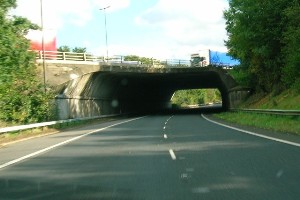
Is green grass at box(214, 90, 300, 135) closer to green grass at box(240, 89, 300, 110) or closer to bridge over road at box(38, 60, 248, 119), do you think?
green grass at box(240, 89, 300, 110)

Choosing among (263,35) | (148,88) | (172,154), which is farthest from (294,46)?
(148,88)

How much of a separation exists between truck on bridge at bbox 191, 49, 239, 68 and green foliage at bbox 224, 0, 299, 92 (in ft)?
40.4

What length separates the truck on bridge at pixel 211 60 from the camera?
56.4 meters

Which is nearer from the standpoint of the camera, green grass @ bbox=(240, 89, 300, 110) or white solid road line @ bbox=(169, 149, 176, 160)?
white solid road line @ bbox=(169, 149, 176, 160)

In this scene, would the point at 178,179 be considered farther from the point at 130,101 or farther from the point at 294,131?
the point at 130,101

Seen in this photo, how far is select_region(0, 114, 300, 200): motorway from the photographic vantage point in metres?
7.59

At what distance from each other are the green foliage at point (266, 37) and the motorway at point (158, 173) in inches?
631

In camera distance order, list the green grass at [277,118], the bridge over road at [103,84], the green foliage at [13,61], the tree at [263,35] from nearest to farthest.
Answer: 1. the green grass at [277,118]
2. the green foliage at [13,61]
3. the tree at [263,35]
4. the bridge over road at [103,84]

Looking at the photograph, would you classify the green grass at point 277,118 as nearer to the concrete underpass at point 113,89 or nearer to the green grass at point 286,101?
the green grass at point 286,101

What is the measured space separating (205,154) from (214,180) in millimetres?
4123

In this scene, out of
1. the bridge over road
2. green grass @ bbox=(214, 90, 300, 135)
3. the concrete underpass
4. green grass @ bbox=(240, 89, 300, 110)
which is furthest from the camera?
the concrete underpass

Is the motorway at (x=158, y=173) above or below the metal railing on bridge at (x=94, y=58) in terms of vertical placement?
below

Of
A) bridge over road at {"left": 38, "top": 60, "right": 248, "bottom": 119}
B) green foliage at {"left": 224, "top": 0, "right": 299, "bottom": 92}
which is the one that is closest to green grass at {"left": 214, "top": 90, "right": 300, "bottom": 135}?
green foliage at {"left": 224, "top": 0, "right": 299, "bottom": 92}

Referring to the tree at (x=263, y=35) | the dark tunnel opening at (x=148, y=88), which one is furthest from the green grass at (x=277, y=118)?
the dark tunnel opening at (x=148, y=88)
